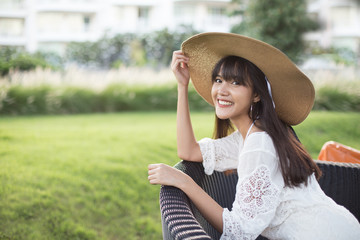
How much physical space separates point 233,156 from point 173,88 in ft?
21.0

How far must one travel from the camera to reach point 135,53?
20422 mm

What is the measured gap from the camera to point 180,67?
1961 mm

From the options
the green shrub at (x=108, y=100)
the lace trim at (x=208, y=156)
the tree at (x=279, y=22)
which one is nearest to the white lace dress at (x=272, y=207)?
the lace trim at (x=208, y=156)

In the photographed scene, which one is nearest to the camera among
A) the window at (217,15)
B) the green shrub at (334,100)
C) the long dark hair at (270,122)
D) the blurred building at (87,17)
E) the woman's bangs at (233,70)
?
the long dark hair at (270,122)

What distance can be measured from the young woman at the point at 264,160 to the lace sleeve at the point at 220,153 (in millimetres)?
194

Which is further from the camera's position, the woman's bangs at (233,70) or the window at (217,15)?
the window at (217,15)

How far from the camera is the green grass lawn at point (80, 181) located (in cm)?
283

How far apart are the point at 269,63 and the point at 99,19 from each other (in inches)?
1255

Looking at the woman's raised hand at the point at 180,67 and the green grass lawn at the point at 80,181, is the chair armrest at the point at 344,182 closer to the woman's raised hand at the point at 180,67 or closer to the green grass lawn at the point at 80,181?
the woman's raised hand at the point at 180,67

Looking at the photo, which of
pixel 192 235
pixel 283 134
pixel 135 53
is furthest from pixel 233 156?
pixel 135 53

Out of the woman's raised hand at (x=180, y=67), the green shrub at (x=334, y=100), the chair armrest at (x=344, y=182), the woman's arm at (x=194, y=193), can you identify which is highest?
the woman's raised hand at (x=180, y=67)

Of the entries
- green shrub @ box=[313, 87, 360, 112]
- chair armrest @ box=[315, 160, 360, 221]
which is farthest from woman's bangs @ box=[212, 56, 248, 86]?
green shrub @ box=[313, 87, 360, 112]

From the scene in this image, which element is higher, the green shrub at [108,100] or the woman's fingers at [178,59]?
the woman's fingers at [178,59]

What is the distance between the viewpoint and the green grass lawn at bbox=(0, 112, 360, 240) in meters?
2.83
